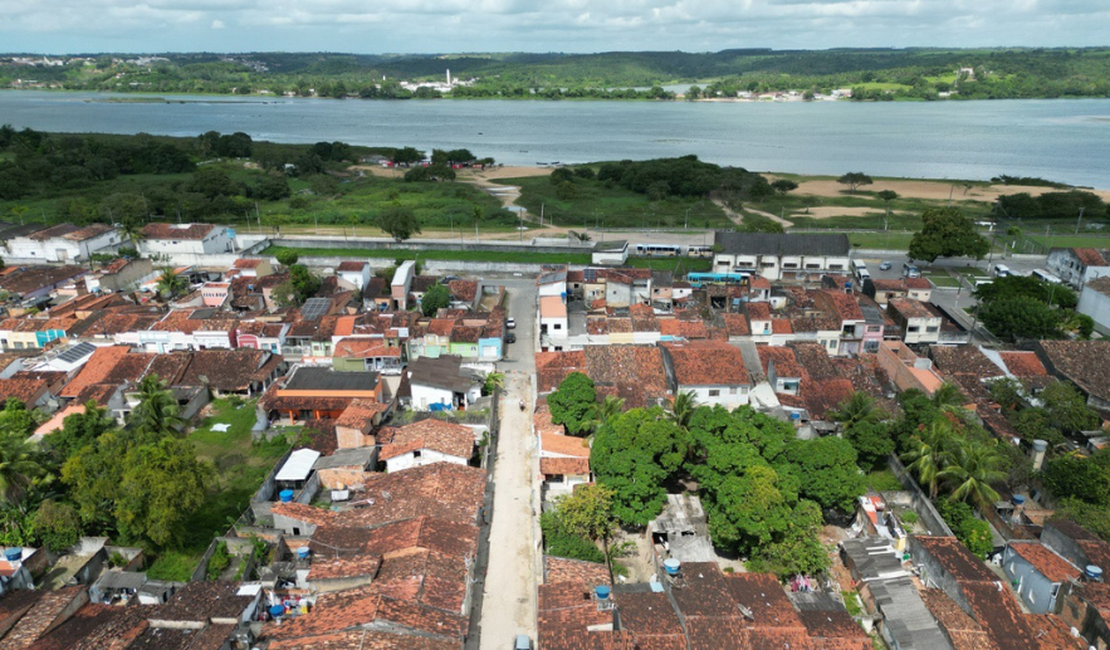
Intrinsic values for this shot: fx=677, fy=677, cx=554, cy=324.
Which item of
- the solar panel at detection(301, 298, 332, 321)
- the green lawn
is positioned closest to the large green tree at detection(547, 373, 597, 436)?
the solar panel at detection(301, 298, 332, 321)

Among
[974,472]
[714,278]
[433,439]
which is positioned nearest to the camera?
[974,472]

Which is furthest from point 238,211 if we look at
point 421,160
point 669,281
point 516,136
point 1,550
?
point 516,136

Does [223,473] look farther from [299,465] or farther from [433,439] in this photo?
[433,439]

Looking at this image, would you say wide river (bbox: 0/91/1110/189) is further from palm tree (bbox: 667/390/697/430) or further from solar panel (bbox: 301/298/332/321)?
palm tree (bbox: 667/390/697/430)

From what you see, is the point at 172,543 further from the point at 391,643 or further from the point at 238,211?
the point at 238,211

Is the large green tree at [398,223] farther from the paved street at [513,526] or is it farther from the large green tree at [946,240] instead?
the large green tree at [946,240]

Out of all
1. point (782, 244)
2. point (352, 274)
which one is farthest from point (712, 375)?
point (352, 274)

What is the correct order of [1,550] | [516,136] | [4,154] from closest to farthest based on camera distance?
[1,550], [4,154], [516,136]
